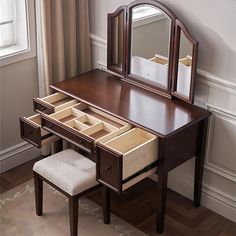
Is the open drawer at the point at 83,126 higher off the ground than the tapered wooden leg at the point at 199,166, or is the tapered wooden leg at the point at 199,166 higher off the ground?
the open drawer at the point at 83,126

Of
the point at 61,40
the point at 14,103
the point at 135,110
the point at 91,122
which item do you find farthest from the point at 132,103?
the point at 14,103

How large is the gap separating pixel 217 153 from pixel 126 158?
2.19 ft

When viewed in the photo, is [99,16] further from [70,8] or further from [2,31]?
[2,31]

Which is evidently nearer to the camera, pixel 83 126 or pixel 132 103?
pixel 83 126

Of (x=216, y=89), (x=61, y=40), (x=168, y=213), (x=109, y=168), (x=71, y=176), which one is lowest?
(x=168, y=213)

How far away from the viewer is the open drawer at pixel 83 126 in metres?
2.58

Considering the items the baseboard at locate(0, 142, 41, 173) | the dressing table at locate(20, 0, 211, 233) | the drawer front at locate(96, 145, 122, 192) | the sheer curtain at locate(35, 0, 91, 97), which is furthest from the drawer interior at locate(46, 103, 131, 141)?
the baseboard at locate(0, 142, 41, 173)

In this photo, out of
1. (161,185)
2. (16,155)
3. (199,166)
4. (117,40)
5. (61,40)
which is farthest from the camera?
(16,155)

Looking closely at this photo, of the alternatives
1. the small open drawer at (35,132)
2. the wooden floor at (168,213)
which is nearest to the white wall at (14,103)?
the wooden floor at (168,213)

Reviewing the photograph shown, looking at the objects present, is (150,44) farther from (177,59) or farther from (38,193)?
(38,193)

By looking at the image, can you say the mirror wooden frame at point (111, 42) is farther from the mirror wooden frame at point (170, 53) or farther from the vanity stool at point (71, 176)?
the vanity stool at point (71, 176)

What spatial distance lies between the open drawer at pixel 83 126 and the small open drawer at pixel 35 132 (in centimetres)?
6

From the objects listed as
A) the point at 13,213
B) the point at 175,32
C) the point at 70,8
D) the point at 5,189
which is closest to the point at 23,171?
the point at 5,189

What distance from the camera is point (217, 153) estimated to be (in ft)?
9.29
